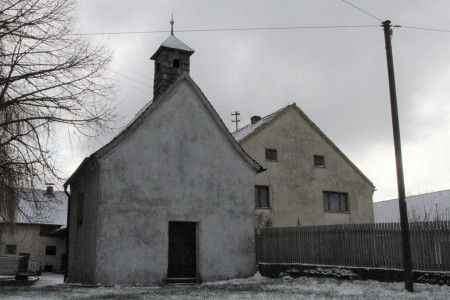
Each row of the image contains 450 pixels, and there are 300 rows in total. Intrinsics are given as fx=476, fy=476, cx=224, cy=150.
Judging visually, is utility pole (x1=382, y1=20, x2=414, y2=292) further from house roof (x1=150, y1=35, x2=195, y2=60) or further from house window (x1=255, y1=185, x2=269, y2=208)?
house window (x1=255, y1=185, x2=269, y2=208)

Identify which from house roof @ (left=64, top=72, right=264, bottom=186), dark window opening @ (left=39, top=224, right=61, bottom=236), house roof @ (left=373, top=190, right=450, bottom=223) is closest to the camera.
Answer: house roof @ (left=64, top=72, right=264, bottom=186)

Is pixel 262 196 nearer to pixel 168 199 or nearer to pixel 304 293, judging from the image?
pixel 168 199

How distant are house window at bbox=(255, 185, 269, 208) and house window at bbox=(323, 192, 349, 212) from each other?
427cm

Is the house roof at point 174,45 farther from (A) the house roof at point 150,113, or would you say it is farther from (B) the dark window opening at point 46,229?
(B) the dark window opening at point 46,229

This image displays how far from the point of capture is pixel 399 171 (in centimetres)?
1349

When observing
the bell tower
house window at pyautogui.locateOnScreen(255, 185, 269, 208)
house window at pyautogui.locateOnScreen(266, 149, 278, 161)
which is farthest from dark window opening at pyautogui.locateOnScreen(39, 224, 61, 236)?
the bell tower

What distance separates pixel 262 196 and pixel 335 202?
555 centimetres

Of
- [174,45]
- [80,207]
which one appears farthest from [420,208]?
[80,207]

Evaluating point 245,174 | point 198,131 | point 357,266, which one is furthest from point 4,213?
point 357,266

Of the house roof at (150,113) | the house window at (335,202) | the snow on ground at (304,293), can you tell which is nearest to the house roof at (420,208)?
the house window at (335,202)

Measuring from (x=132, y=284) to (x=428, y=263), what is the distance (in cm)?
951

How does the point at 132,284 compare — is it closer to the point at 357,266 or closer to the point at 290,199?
the point at 357,266

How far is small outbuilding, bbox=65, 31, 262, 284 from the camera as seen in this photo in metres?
16.6

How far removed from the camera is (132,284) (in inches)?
645
